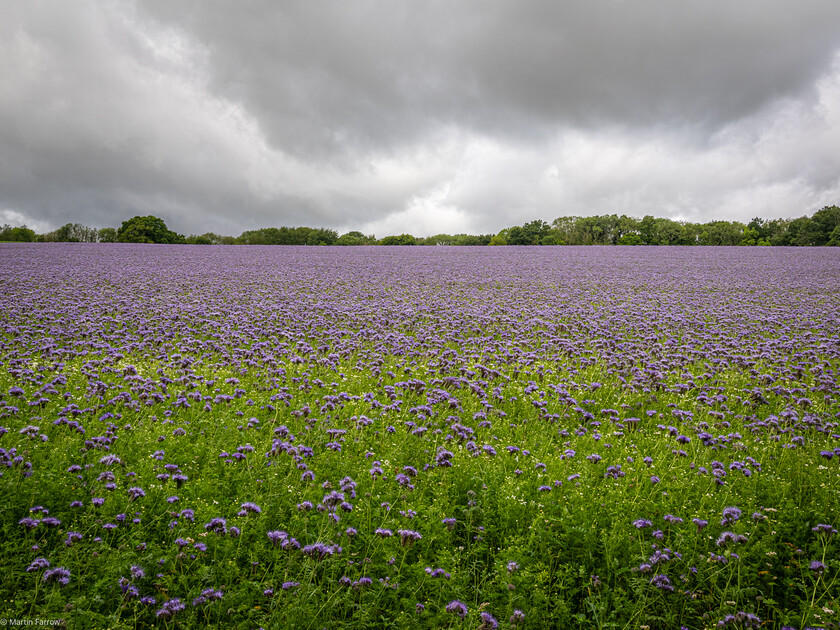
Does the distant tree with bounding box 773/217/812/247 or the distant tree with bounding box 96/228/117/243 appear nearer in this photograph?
the distant tree with bounding box 773/217/812/247

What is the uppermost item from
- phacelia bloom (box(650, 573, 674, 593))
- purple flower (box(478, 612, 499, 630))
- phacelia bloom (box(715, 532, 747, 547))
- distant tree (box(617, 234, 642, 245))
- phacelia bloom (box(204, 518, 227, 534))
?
distant tree (box(617, 234, 642, 245))

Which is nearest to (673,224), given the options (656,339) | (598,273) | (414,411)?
(598,273)

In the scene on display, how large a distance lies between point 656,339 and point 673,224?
78.2m

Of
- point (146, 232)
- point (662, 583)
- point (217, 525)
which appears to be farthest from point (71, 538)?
point (146, 232)

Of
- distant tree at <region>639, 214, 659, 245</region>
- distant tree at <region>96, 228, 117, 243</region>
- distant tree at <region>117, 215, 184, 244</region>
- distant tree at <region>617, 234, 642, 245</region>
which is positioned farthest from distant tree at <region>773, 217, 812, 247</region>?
distant tree at <region>96, 228, 117, 243</region>

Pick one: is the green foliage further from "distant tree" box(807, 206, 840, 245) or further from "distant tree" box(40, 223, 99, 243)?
"distant tree" box(807, 206, 840, 245)

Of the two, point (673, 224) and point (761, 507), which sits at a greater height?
point (673, 224)

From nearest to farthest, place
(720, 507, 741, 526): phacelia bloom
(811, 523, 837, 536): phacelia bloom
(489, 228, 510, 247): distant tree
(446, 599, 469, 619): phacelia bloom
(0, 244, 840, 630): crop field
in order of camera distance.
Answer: (446, 599, 469, 619): phacelia bloom → (0, 244, 840, 630): crop field → (811, 523, 837, 536): phacelia bloom → (720, 507, 741, 526): phacelia bloom → (489, 228, 510, 247): distant tree

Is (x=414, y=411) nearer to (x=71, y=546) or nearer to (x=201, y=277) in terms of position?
(x=71, y=546)

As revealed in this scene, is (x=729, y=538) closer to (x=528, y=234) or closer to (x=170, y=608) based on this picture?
(x=170, y=608)

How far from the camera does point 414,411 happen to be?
5.88m

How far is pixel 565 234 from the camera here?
7788 centimetres

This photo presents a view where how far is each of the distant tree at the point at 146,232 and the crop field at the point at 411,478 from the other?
189 feet

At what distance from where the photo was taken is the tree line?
57.9m
